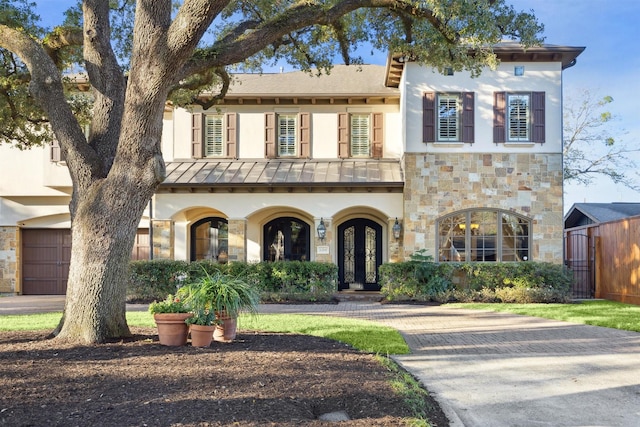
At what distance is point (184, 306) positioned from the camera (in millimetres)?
7547

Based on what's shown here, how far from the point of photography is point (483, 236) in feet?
56.0

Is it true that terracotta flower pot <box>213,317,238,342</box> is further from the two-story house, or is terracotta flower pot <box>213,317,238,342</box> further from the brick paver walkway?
the two-story house

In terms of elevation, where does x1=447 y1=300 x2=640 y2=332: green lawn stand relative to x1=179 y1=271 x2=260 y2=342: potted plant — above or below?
below

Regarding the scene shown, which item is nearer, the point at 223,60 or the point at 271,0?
the point at 223,60

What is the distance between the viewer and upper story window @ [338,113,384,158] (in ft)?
61.6

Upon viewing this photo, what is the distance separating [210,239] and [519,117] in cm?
1009

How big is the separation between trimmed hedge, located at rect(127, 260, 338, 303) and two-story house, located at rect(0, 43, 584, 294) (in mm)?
1438

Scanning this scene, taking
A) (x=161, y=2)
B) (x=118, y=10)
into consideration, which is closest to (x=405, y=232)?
(x=118, y=10)

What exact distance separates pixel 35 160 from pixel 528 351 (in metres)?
16.1

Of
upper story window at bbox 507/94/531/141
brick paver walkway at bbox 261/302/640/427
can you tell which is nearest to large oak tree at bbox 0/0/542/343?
brick paver walkway at bbox 261/302/640/427

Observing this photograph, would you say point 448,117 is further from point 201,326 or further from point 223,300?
point 201,326

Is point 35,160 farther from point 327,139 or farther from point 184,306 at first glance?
point 184,306

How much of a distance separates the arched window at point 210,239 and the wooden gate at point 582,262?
10.6 meters

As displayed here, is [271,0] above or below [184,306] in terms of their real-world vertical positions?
above
